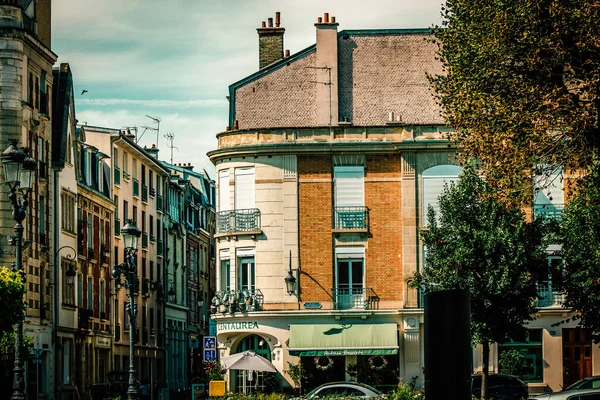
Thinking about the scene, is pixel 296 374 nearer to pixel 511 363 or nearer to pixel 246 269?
pixel 246 269

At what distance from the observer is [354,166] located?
46844mm

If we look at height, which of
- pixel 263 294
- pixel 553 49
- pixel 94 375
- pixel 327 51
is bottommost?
pixel 94 375

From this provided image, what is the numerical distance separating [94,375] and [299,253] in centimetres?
1459

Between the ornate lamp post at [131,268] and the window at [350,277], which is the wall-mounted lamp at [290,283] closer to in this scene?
the window at [350,277]

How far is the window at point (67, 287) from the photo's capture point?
5172 cm

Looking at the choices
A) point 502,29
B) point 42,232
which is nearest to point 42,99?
point 42,232

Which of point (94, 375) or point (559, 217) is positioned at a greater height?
point (559, 217)

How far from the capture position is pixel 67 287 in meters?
52.2

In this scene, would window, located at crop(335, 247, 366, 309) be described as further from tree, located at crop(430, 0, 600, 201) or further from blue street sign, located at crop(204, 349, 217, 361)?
tree, located at crop(430, 0, 600, 201)

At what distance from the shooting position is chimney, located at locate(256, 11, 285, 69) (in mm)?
51469

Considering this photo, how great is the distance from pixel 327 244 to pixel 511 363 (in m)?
8.00

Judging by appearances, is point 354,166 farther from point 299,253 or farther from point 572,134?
point 572,134

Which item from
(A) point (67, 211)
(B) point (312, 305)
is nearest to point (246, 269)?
(B) point (312, 305)

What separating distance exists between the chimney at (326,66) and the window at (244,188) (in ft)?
12.7
